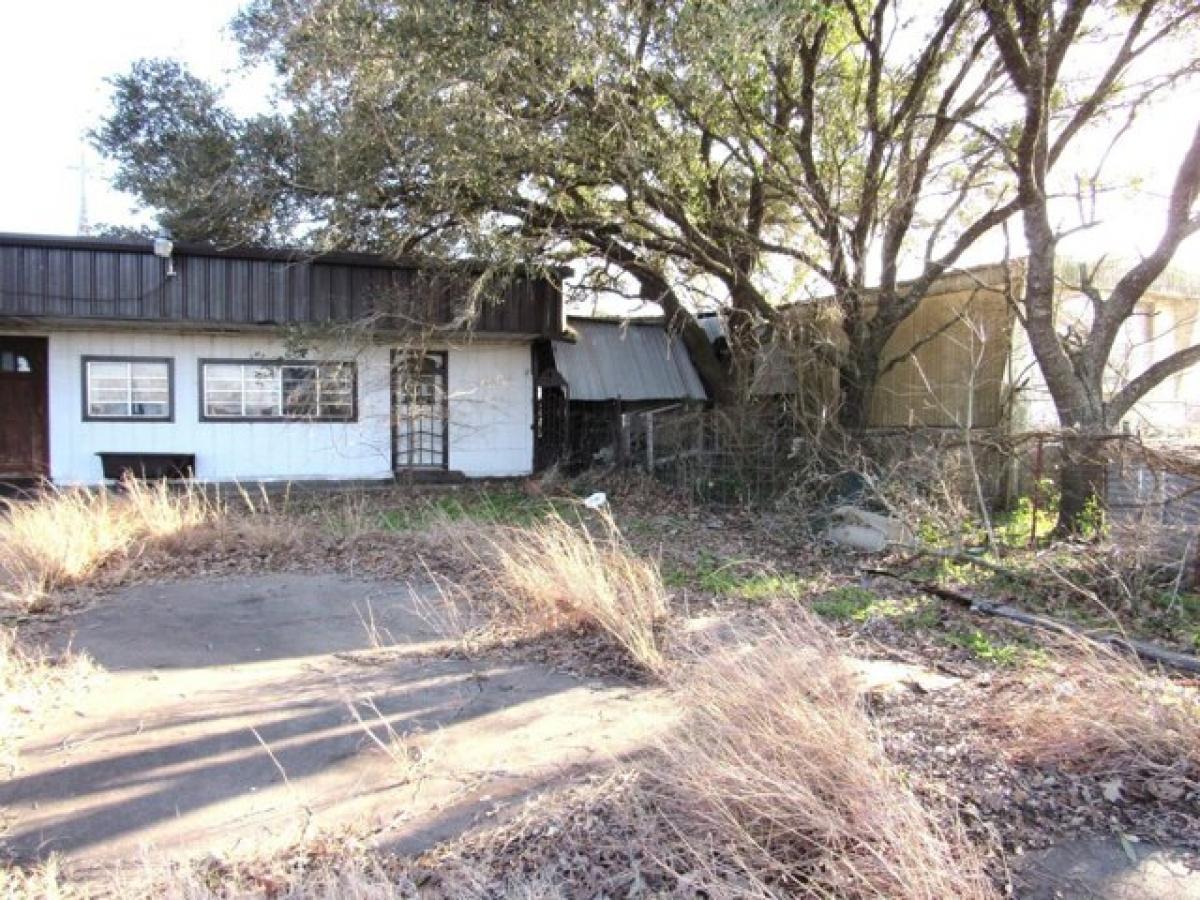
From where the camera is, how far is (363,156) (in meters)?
10.1

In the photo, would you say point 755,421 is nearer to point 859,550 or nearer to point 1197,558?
point 859,550

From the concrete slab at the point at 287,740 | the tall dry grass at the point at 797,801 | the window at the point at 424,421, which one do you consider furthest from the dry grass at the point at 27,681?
the window at the point at 424,421

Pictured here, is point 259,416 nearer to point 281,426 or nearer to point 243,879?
point 281,426

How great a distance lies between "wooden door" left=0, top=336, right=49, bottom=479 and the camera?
1383cm

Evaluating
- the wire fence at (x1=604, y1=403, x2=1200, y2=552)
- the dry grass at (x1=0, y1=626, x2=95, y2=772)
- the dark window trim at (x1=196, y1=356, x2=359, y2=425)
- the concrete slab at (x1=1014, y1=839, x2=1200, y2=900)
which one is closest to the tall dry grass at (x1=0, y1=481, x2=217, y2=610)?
the dry grass at (x1=0, y1=626, x2=95, y2=772)

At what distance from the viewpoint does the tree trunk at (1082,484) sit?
25.2 feet

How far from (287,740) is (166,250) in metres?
11.4

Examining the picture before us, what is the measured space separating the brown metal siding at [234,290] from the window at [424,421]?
1.45 m

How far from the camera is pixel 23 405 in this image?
546 inches

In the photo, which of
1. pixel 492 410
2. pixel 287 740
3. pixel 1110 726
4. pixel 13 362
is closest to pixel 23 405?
pixel 13 362

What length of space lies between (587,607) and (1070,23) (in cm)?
868

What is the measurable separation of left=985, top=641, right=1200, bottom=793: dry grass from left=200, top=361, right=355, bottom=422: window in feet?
41.6

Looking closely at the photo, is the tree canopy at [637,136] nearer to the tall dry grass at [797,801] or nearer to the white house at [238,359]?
the white house at [238,359]

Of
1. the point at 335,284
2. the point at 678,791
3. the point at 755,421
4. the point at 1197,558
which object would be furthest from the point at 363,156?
the point at 1197,558
